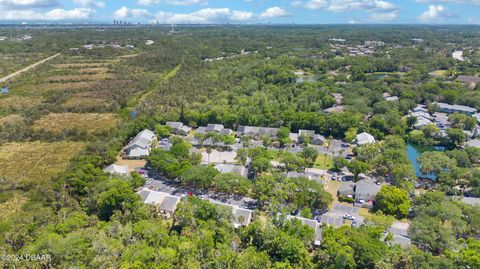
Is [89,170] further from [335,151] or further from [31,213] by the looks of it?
[335,151]

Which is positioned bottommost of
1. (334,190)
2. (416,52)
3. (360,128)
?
(334,190)

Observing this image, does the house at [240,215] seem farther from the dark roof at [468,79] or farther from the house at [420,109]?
the dark roof at [468,79]

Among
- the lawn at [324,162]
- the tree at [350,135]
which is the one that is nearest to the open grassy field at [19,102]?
the lawn at [324,162]

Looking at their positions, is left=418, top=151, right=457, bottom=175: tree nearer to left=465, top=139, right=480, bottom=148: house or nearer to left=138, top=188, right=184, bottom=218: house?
→ left=465, top=139, right=480, bottom=148: house

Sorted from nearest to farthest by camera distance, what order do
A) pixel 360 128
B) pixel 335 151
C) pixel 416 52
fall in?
pixel 335 151
pixel 360 128
pixel 416 52

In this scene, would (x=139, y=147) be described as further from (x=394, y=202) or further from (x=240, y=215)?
(x=394, y=202)

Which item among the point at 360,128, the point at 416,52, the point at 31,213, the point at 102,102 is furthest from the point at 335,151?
the point at 416,52

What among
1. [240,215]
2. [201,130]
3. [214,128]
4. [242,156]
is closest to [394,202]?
[240,215]
